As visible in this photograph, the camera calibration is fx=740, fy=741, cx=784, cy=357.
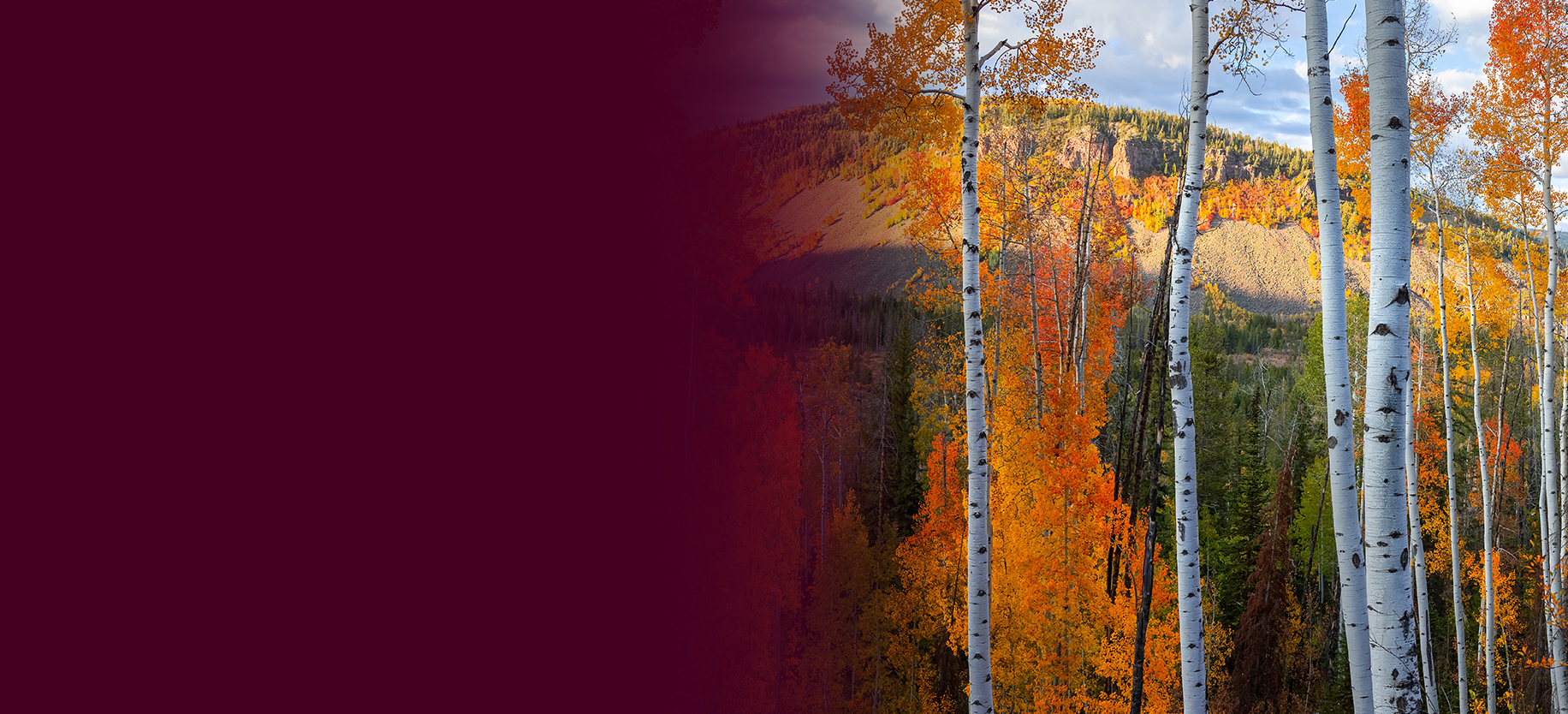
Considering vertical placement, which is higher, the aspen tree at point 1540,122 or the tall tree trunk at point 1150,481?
the aspen tree at point 1540,122

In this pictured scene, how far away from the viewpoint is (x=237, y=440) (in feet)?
6.66

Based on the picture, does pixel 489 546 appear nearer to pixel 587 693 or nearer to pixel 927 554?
pixel 587 693

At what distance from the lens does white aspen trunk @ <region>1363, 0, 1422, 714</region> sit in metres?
3.16

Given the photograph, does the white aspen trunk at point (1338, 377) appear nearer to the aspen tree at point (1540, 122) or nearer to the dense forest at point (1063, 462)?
the dense forest at point (1063, 462)

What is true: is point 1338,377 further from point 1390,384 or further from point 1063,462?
point 1063,462

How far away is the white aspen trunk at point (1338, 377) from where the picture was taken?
3.93 metres

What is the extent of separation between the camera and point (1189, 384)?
532cm

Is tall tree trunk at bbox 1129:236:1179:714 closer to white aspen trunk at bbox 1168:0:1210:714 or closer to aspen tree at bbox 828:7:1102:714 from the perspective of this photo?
white aspen trunk at bbox 1168:0:1210:714

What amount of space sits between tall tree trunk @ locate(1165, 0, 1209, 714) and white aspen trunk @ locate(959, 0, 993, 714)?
4.38ft

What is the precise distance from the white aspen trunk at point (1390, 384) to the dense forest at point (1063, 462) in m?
0.10

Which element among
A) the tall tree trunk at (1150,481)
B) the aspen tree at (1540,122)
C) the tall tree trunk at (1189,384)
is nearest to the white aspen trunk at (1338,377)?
the tall tree trunk at (1189,384)

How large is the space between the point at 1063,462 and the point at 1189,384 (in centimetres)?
552
